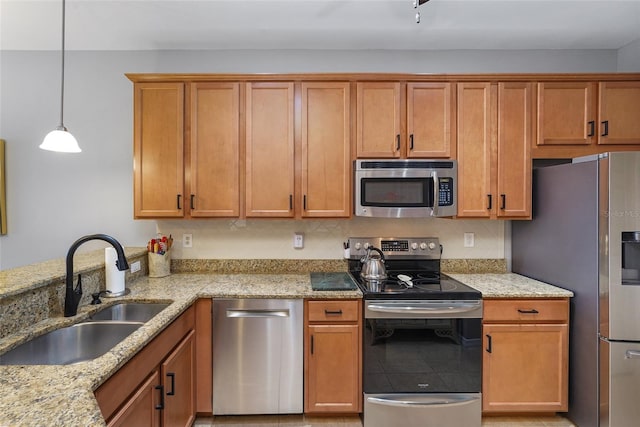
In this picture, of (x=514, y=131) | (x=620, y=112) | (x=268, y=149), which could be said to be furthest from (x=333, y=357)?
(x=620, y=112)

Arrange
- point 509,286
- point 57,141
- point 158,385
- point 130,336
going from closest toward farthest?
point 130,336 → point 158,385 → point 57,141 → point 509,286

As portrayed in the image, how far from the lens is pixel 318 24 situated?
2.46 metres

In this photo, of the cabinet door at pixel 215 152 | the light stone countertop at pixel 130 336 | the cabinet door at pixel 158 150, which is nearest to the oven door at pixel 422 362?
the light stone countertop at pixel 130 336

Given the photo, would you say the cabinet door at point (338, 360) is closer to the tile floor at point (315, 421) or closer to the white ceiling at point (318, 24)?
the tile floor at point (315, 421)

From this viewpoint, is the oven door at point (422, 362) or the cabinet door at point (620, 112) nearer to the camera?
Answer: the oven door at point (422, 362)

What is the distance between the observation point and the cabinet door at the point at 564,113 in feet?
8.00

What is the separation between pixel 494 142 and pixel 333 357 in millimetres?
1855

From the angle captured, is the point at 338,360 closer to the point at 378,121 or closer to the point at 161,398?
the point at 161,398

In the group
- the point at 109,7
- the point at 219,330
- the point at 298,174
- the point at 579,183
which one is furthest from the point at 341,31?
the point at 219,330

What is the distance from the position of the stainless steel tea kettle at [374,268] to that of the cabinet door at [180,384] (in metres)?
1.20

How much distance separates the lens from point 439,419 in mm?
2119

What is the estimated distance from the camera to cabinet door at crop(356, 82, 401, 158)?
245 cm

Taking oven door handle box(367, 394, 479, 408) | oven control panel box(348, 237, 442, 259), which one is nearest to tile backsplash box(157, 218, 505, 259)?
oven control panel box(348, 237, 442, 259)

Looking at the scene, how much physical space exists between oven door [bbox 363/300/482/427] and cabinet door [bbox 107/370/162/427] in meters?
1.17
